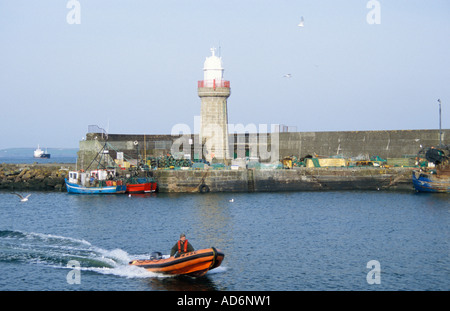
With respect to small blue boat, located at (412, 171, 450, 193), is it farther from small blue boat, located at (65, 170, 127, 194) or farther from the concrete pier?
small blue boat, located at (65, 170, 127, 194)

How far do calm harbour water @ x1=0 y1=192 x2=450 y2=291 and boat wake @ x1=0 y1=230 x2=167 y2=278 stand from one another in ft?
0.19

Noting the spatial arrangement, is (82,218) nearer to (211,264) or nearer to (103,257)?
(103,257)

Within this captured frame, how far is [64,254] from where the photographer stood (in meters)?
31.9

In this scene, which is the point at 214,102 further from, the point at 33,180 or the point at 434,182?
the point at 33,180

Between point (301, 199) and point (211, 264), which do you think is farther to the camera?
point (301, 199)

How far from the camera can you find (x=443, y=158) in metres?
59.3

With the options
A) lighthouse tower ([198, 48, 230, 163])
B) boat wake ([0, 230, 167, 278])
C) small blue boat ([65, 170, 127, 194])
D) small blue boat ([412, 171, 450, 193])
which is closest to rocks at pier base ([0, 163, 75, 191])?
small blue boat ([65, 170, 127, 194])

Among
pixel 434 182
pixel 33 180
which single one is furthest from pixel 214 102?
pixel 33 180

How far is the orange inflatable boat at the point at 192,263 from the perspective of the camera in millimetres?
25953

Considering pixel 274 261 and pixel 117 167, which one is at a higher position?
pixel 117 167

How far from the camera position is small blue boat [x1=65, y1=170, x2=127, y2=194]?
6034 centimetres
